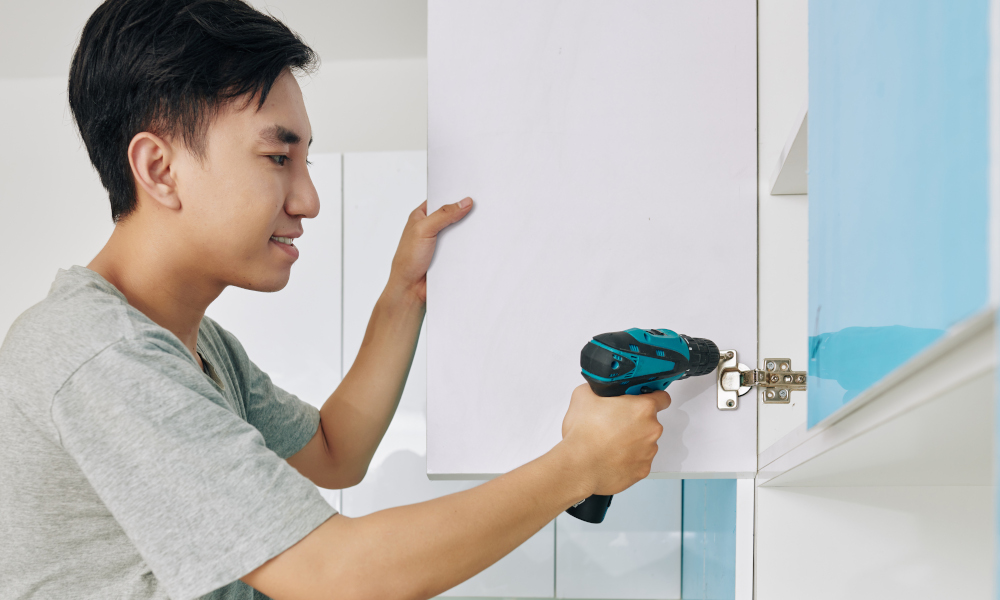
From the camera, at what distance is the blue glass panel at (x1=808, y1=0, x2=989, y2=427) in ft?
0.80

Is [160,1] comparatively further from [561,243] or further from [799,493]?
[799,493]

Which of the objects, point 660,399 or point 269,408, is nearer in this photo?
point 660,399

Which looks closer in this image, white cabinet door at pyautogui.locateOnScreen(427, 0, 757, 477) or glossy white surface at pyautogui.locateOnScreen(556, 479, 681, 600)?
white cabinet door at pyautogui.locateOnScreen(427, 0, 757, 477)

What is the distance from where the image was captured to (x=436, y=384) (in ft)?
2.66

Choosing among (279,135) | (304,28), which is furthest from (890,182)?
(304,28)

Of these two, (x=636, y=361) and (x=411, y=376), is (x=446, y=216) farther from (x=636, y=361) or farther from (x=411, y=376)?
(x=411, y=376)

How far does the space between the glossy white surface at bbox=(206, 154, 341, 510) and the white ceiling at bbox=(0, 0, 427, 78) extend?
0.54 metres

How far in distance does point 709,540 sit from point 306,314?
1.11 meters

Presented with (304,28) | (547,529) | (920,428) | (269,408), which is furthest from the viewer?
(304,28)

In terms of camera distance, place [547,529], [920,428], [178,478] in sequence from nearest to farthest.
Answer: [920,428] < [178,478] < [547,529]

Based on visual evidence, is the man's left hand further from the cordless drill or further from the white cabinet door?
the cordless drill

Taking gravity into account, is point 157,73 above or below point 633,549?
above

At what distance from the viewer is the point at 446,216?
2.67 feet

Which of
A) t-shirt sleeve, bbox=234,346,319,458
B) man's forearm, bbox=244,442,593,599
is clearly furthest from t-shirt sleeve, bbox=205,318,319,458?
→ man's forearm, bbox=244,442,593,599
